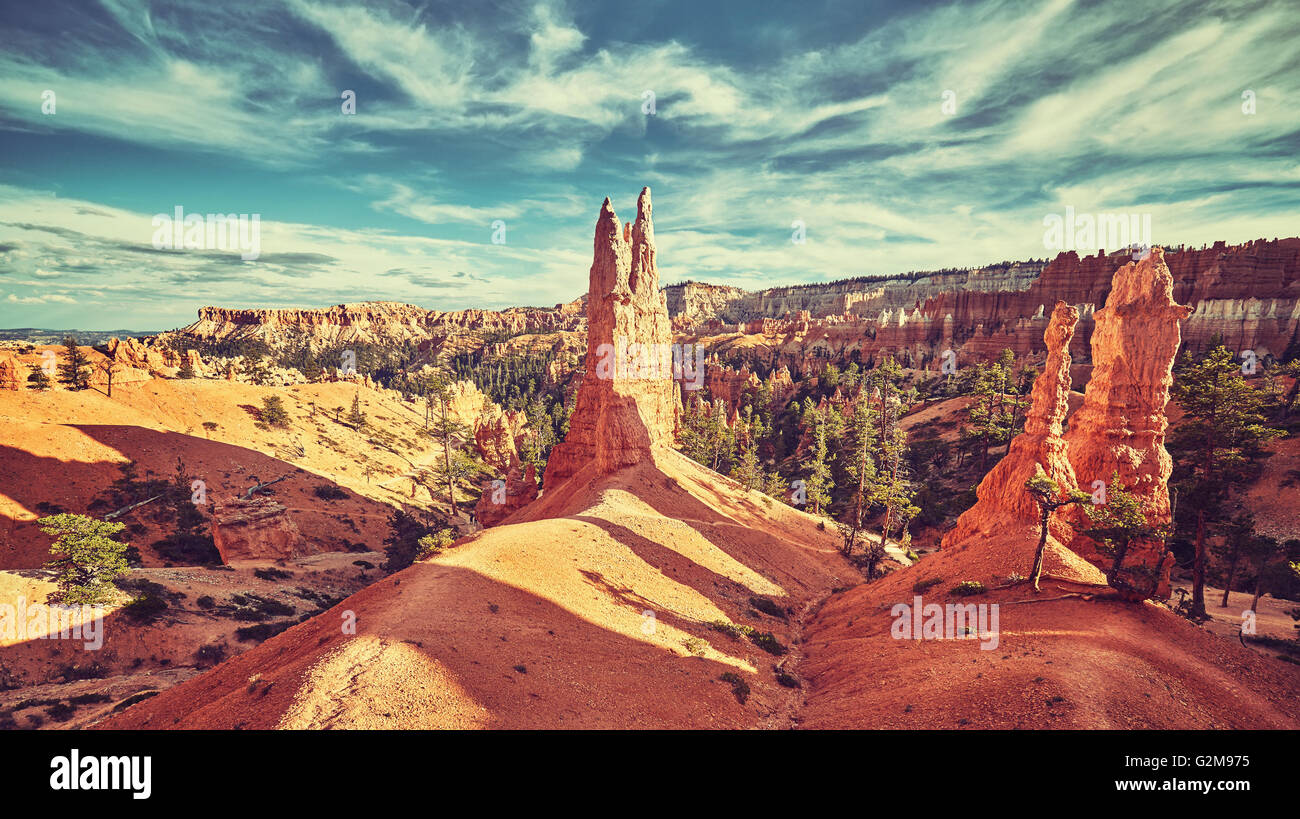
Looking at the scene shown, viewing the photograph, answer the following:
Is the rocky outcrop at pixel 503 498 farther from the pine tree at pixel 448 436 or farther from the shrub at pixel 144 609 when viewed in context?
the shrub at pixel 144 609

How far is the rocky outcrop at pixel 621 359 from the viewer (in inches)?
1594

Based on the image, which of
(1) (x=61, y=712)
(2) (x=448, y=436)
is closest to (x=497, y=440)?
(2) (x=448, y=436)

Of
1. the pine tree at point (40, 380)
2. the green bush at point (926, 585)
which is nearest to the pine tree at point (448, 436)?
the pine tree at point (40, 380)

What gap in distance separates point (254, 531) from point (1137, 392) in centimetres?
6593

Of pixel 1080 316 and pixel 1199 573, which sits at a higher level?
pixel 1080 316

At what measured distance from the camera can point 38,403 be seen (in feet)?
183

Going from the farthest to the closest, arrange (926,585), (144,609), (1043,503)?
1. (144,609)
2. (926,585)
3. (1043,503)

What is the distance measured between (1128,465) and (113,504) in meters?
79.0

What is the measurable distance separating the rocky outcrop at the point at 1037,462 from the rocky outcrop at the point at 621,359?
2346cm

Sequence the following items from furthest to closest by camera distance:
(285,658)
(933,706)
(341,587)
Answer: (341,587), (285,658), (933,706)

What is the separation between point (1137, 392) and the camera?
27.2 m

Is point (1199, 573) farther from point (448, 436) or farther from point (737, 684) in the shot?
point (448, 436)

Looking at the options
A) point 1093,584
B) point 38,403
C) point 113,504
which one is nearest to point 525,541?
point 1093,584

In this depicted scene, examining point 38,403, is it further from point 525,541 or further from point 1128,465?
point 1128,465
